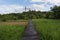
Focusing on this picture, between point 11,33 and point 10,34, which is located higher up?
point 10,34

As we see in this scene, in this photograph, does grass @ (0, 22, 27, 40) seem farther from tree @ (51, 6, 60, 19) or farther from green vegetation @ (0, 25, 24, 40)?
tree @ (51, 6, 60, 19)

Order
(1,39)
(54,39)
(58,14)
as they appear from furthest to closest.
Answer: (58,14) < (1,39) < (54,39)

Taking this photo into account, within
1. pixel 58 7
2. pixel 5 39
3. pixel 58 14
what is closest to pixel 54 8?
pixel 58 7

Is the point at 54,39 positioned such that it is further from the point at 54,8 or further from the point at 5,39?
the point at 54,8

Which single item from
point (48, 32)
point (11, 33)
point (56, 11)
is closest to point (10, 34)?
point (11, 33)

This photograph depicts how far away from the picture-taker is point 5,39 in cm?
1484

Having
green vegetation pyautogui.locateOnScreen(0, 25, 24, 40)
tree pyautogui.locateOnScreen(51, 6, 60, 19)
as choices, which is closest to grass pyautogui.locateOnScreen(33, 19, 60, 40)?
green vegetation pyautogui.locateOnScreen(0, 25, 24, 40)

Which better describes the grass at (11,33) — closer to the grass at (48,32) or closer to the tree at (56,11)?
the grass at (48,32)

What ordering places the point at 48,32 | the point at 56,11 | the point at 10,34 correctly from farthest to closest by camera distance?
the point at 56,11 → the point at 48,32 → the point at 10,34

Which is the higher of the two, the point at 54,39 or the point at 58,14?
the point at 54,39

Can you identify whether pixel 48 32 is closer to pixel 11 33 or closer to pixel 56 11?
pixel 11 33

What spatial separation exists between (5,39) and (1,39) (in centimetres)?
31

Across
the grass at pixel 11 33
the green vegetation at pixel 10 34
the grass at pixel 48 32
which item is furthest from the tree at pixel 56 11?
the green vegetation at pixel 10 34

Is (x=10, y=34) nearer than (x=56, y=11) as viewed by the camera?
Yes
